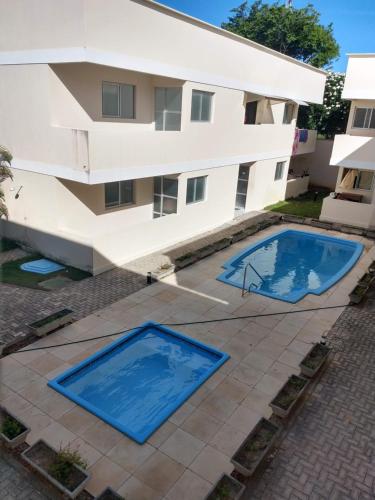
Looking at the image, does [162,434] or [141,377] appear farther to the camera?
[141,377]

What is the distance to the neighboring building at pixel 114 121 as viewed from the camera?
1267cm

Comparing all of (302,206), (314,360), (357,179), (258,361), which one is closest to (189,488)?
(258,361)

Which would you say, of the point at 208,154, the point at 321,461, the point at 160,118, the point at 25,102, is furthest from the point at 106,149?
the point at 321,461

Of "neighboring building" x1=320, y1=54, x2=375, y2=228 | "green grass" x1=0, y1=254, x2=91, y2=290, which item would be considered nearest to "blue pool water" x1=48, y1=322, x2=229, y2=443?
"green grass" x1=0, y1=254, x2=91, y2=290

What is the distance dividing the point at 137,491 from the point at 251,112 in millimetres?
21296

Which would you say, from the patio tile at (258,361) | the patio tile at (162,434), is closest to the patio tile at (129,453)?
the patio tile at (162,434)

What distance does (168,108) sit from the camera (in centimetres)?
1670

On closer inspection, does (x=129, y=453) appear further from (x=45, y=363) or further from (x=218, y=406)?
(x=45, y=363)

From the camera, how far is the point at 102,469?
6629 mm

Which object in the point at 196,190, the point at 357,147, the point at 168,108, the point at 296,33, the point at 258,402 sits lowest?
the point at 258,402

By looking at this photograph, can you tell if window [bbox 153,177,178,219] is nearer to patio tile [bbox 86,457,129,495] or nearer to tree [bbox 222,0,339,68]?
patio tile [bbox 86,457,129,495]

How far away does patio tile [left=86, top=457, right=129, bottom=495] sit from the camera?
6.32m

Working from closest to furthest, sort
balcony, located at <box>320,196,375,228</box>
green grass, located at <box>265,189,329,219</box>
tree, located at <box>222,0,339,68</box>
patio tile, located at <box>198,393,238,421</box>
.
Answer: patio tile, located at <box>198,393,238,421</box> < balcony, located at <box>320,196,375,228</box> < green grass, located at <box>265,189,329,219</box> < tree, located at <box>222,0,339,68</box>

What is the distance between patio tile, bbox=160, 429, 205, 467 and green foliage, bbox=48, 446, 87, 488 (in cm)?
158
